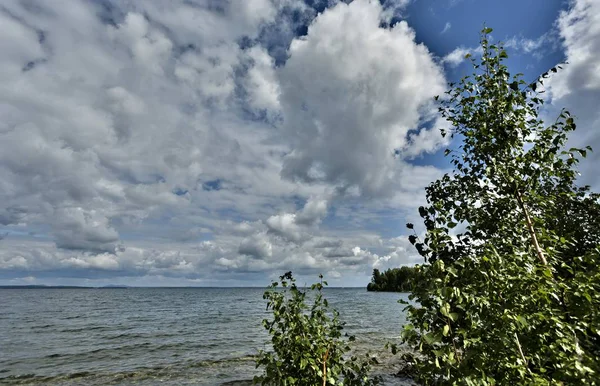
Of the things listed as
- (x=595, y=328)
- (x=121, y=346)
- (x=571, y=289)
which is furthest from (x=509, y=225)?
(x=121, y=346)

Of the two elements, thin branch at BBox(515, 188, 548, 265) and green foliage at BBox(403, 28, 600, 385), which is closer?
green foliage at BBox(403, 28, 600, 385)

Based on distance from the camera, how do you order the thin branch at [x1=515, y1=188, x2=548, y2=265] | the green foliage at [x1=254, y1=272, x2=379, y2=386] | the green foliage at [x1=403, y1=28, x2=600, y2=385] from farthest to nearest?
1. the green foliage at [x1=254, y1=272, x2=379, y2=386]
2. the thin branch at [x1=515, y1=188, x2=548, y2=265]
3. the green foliage at [x1=403, y1=28, x2=600, y2=385]

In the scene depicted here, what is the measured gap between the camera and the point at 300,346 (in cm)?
608

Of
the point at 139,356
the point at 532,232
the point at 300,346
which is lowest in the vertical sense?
the point at 139,356

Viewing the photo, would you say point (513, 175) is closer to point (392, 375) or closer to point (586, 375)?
point (586, 375)

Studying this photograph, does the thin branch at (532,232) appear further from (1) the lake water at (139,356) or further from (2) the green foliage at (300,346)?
(1) the lake water at (139,356)

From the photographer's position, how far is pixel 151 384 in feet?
59.4

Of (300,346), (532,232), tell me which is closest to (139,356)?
(300,346)

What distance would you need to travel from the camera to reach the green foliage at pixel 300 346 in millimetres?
5844

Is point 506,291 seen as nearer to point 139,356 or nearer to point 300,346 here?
point 300,346

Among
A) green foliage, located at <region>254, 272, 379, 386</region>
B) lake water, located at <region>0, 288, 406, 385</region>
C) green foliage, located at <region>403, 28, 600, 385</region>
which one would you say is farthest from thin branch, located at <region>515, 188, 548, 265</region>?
lake water, located at <region>0, 288, 406, 385</region>

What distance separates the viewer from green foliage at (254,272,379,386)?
5.84 m

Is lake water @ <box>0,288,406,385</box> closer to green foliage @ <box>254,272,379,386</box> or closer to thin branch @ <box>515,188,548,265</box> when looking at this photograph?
green foliage @ <box>254,272,379,386</box>

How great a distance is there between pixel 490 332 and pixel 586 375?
0.76 meters
